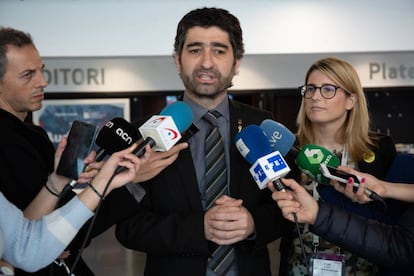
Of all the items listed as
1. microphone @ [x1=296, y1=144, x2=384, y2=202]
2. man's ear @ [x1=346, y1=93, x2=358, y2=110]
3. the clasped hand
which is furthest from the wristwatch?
man's ear @ [x1=346, y1=93, x2=358, y2=110]

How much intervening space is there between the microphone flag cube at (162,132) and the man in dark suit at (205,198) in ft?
0.97

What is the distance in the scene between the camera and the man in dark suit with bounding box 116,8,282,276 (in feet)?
5.12

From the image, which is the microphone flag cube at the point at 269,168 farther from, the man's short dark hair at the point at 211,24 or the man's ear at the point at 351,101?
the man's ear at the point at 351,101

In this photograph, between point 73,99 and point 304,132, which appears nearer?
point 304,132

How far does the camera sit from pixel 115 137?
1.45 meters

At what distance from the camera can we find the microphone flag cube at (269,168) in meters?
1.37

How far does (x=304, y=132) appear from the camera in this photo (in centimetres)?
226

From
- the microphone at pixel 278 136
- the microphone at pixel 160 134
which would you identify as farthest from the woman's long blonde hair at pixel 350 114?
the microphone at pixel 160 134

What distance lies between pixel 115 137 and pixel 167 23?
4000 mm

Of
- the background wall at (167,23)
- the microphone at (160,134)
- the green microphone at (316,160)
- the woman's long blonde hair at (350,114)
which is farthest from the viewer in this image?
the background wall at (167,23)

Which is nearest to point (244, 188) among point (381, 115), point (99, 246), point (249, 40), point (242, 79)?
point (249, 40)

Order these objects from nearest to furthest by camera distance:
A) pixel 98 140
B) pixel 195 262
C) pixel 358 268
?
pixel 98 140 < pixel 195 262 < pixel 358 268

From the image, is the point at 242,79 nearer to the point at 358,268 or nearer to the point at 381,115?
the point at 381,115

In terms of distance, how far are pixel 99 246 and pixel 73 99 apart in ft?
8.40
